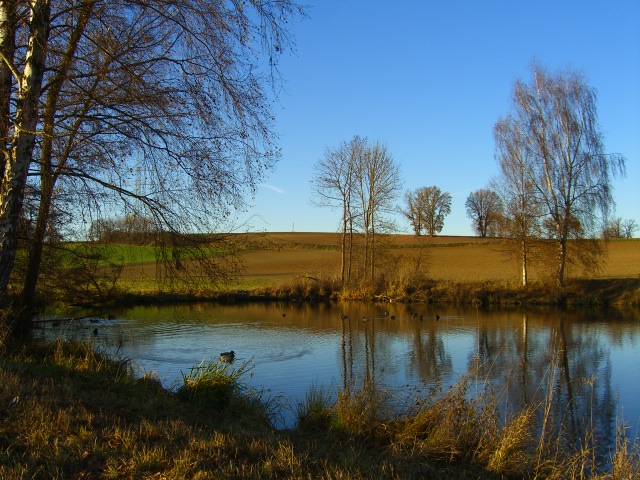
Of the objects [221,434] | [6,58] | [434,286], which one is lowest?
[221,434]

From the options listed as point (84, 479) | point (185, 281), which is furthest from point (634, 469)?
point (185, 281)

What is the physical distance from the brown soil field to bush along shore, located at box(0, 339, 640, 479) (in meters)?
12.0

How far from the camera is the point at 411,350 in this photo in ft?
54.5

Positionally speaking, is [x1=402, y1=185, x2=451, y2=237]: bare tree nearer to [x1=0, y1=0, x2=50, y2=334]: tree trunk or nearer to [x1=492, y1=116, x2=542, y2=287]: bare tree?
[x1=492, y1=116, x2=542, y2=287]: bare tree

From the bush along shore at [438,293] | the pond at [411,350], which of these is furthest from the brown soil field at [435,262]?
the pond at [411,350]

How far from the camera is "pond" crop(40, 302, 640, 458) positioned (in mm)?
10680

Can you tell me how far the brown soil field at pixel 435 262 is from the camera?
3647 centimetres

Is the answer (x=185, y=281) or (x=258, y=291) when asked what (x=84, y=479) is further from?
(x=258, y=291)

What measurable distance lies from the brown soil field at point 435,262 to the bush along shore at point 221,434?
12.0m

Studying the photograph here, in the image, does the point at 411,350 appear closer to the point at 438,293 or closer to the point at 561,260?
the point at 561,260

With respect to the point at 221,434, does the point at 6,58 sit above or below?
above

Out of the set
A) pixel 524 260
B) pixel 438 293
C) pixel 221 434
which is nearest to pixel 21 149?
pixel 221 434

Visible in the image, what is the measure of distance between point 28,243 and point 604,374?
12.9 m

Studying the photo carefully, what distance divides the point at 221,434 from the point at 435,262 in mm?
46954
